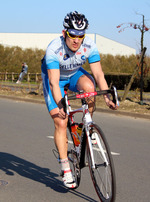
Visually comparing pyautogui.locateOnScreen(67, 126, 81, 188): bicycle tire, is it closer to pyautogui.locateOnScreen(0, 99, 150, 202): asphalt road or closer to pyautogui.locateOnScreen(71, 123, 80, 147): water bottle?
pyautogui.locateOnScreen(71, 123, 80, 147): water bottle

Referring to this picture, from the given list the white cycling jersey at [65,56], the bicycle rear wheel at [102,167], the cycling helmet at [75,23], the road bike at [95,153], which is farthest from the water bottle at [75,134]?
the cycling helmet at [75,23]

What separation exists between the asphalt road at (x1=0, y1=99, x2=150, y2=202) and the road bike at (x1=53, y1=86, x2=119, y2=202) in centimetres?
49

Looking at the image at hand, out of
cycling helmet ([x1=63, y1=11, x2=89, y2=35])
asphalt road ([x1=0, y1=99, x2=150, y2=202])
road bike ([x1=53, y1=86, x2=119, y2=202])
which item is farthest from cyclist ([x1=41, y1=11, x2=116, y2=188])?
asphalt road ([x1=0, y1=99, x2=150, y2=202])

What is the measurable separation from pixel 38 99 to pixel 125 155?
10.2 metres

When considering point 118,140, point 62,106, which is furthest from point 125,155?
point 62,106

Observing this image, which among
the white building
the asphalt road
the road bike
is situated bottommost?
the asphalt road

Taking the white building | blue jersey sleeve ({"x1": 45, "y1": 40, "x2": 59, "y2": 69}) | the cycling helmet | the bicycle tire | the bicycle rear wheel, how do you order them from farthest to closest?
the white building < the bicycle tire < blue jersey sleeve ({"x1": 45, "y1": 40, "x2": 59, "y2": 69}) < the cycling helmet < the bicycle rear wheel

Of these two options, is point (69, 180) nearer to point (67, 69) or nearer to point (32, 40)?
point (67, 69)

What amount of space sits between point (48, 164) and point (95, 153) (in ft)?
6.97

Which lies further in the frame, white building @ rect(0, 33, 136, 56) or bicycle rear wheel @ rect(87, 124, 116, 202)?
white building @ rect(0, 33, 136, 56)

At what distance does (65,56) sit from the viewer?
13.6ft

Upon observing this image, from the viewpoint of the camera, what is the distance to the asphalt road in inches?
173

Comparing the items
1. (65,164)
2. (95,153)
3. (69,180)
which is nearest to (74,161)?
(65,164)

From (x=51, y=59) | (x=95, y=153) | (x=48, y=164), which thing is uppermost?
(x=51, y=59)
